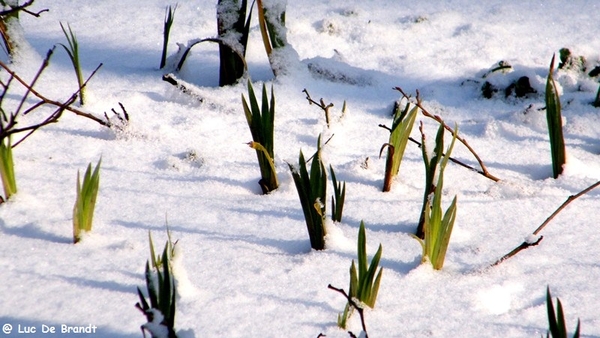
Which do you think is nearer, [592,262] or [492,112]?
[592,262]

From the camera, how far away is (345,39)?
2.92m

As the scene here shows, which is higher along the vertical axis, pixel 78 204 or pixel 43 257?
pixel 78 204

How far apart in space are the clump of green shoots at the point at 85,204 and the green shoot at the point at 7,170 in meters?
0.24

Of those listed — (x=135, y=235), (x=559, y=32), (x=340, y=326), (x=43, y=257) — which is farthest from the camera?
(x=559, y=32)

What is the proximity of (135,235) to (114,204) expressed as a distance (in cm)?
18

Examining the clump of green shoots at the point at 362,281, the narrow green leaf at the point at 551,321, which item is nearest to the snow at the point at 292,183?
the clump of green shoots at the point at 362,281

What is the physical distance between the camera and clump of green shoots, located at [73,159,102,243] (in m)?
1.40

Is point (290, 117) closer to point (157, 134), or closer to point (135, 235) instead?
point (157, 134)

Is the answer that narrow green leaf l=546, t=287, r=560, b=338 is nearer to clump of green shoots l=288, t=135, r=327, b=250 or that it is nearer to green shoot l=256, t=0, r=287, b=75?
clump of green shoots l=288, t=135, r=327, b=250

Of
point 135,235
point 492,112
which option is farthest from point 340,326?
point 492,112

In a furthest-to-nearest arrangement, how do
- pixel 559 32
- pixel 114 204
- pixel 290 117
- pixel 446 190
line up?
pixel 559 32, pixel 290 117, pixel 446 190, pixel 114 204

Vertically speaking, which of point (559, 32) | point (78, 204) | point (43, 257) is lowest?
→ point (43, 257)

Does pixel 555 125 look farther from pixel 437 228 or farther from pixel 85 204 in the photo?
pixel 85 204

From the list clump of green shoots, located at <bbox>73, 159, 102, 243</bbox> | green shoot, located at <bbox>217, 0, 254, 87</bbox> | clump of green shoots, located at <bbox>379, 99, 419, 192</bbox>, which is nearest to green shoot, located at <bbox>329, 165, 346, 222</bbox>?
clump of green shoots, located at <bbox>379, 99, 419, 192</bbox>
